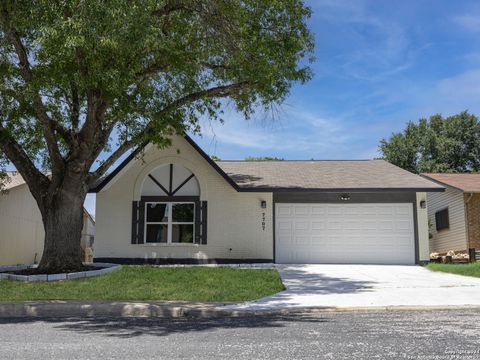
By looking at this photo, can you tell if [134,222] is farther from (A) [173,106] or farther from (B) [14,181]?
(B) [14,181]

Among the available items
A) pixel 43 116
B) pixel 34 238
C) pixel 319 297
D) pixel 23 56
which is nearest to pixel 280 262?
pixel 319 297

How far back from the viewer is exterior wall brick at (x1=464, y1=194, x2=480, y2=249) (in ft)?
70.1

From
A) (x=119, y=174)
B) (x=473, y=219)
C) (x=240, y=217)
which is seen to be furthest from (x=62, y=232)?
(x=473, y=219)

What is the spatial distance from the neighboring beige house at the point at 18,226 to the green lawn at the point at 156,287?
10020 mm

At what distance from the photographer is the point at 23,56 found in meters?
12.8

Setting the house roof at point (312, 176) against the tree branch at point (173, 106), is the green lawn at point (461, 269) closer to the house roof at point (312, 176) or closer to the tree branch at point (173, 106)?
the house roof at point (312, 176)

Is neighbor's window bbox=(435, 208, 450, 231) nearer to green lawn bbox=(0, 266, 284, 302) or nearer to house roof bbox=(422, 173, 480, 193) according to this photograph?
house roof bbox=(422, 173, 480, 193)

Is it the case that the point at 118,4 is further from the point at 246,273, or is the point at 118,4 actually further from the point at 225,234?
the point at 225,234

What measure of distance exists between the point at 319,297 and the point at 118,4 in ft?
24.3

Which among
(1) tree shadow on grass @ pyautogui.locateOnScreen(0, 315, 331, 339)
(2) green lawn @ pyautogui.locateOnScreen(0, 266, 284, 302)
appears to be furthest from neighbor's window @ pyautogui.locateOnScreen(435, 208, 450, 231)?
(1) tree shadow on grass @ pyautogui.locateOnScreen(0, 315, 331, 339)

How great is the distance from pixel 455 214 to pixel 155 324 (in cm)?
1820

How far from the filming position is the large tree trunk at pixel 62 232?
13.5 meters

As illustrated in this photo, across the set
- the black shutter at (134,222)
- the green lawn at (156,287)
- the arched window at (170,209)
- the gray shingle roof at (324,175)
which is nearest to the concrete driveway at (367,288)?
the green lawn at (156,287)

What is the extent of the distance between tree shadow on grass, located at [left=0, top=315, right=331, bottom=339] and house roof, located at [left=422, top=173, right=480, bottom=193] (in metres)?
15.0
